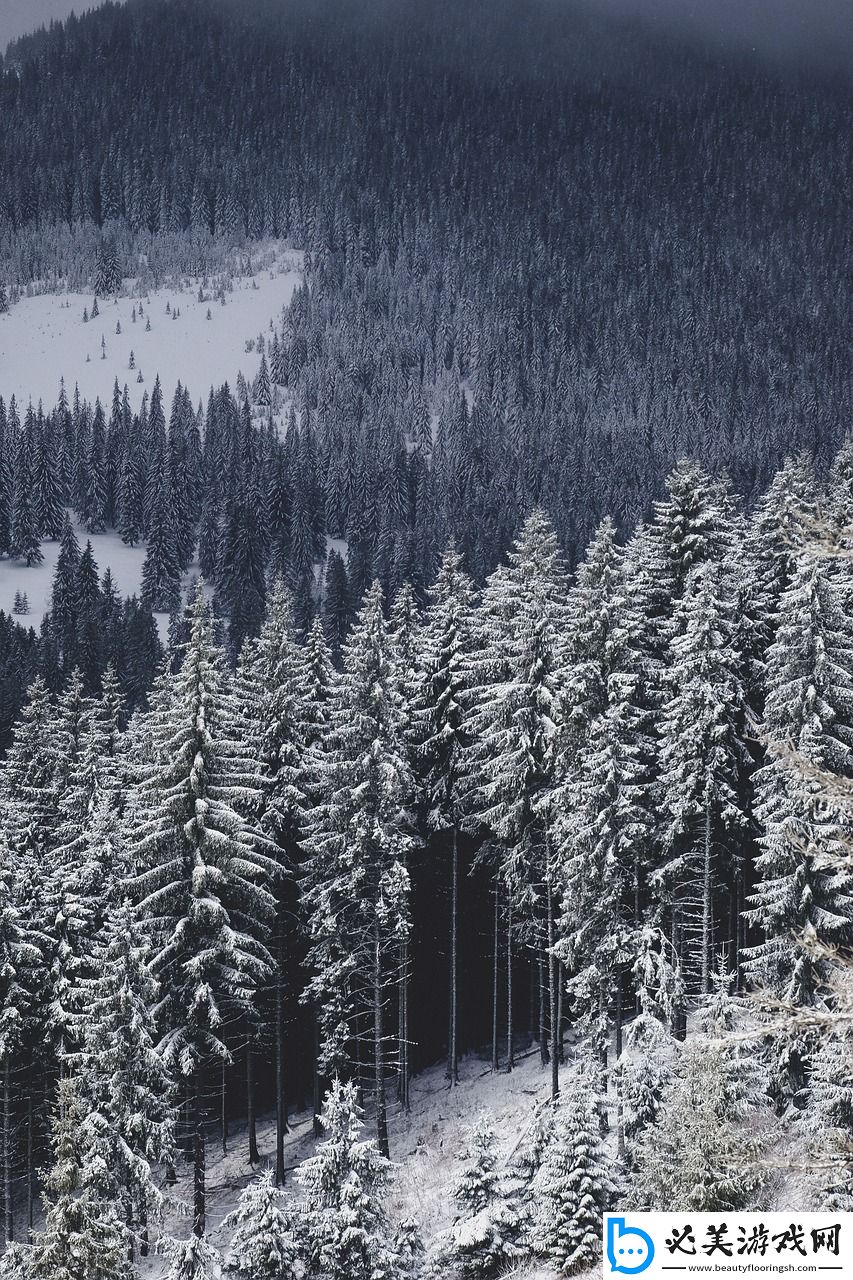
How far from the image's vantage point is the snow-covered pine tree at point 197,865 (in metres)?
24.0

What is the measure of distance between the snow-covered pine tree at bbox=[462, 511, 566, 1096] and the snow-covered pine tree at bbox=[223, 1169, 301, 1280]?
33.0 feet

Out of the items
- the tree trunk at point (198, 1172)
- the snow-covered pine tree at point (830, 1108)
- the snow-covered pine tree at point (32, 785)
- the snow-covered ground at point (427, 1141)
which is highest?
the snow-covered pine tree at point (32, 785)

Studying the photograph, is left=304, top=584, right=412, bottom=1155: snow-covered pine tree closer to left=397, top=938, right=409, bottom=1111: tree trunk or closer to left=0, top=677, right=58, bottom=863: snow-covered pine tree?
left=397, top=938, right=409, bottom=1111: tree trunk

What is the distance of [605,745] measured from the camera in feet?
84.8

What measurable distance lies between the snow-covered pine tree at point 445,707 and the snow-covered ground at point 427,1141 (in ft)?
13.5

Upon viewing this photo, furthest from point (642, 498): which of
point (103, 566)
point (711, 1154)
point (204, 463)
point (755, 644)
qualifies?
point (711, 1154)

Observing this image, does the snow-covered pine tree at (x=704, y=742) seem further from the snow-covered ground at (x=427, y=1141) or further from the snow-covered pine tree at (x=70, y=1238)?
the snow-covered pine tree at (x=70, y=1238)

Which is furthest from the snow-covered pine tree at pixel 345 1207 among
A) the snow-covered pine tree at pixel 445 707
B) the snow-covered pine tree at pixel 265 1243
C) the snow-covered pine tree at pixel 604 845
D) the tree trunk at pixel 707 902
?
the snow-covered pine tree at pixel 445 707

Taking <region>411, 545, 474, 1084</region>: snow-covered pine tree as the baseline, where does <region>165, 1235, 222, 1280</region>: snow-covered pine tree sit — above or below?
below

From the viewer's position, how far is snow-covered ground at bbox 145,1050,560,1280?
2678 centimetres

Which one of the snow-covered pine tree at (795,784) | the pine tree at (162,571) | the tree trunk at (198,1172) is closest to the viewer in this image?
the snow-covered pine tree at (795,784)

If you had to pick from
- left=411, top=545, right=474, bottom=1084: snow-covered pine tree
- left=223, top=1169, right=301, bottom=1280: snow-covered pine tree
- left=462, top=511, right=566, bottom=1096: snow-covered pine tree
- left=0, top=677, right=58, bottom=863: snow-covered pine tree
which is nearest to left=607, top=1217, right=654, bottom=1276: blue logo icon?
left=223, top=1169, right=301, bottom=1280: snow-covered pine tree

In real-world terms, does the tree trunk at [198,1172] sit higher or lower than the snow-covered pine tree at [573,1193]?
lower

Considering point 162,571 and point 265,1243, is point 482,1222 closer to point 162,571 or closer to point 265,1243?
point 265,1243
